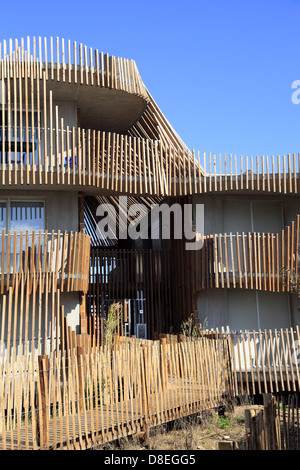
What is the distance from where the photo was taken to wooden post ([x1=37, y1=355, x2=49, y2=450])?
332 inches

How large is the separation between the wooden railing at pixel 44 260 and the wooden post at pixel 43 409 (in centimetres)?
645

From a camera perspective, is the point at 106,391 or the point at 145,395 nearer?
the point at 106,391

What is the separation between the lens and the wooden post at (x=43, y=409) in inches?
332

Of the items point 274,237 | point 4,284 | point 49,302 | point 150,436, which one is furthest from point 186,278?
point 150,436

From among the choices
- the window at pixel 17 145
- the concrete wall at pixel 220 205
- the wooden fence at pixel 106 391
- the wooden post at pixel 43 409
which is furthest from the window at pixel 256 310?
the wooden post at pixel 43 409

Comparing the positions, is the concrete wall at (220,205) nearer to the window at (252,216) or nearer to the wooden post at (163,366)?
the window at (252,216)

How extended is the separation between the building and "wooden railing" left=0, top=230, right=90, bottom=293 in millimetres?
38

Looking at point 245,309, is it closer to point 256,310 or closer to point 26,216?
point 256,310

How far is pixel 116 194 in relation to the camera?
18.3 metres

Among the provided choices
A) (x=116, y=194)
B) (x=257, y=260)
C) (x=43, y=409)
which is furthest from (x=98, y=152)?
(x=43, y=409)

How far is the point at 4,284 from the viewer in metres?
15.6

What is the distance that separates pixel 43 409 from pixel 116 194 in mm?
10535

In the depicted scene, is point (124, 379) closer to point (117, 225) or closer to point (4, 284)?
point (4, 284)
